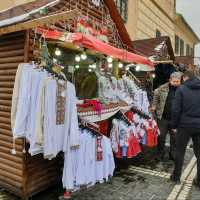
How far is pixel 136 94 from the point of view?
7477mm

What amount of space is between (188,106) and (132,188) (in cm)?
181

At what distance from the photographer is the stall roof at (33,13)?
4.61 m

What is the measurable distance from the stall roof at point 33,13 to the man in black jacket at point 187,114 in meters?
2.77

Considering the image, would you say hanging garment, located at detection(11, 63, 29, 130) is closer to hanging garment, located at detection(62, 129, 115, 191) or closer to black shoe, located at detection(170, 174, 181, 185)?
hanging garment, located at detection(62, 129, 115, 191)

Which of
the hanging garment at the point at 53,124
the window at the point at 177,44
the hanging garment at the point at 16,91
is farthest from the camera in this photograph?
the window at the point at 177,44

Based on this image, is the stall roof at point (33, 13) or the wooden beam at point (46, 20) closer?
the wooden beam at point (46, 20)

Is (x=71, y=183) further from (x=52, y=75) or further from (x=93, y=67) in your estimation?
(x=93, y=67)

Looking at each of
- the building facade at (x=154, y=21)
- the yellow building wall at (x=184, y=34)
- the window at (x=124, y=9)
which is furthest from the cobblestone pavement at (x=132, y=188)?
the yellow building wall at (x=184, y=34)

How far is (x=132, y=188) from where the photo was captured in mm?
5566

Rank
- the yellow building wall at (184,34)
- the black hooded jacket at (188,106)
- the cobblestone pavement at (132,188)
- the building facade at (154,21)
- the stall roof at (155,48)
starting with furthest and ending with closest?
the yellow building wall at (184,34) < the building facade at (154,21) < the stall roof at (155,48) < the black hooded jacket at (188,106) < the cobblestone pavement at (132,188)

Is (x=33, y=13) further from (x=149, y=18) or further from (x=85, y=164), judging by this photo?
(x=149, y=18)

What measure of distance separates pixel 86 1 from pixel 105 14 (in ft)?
2.90

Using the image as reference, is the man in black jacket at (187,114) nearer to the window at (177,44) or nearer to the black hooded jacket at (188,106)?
the black hooded jacket at (188,106)

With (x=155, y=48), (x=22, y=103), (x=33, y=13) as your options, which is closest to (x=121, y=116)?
(x=22, y=103)
